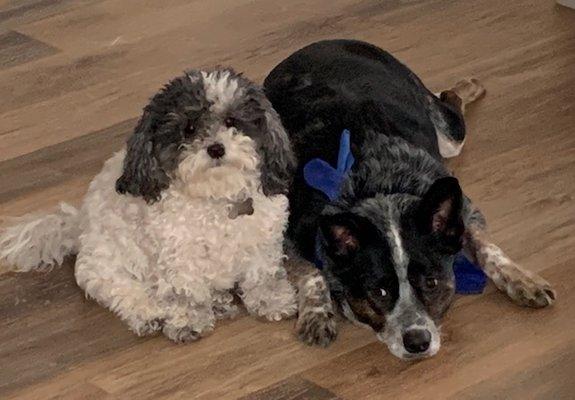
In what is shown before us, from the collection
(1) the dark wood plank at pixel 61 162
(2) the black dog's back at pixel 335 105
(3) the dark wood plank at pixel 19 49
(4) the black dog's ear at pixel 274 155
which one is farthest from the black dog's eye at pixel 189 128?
(3) the dark wood plank at pixel 19 49

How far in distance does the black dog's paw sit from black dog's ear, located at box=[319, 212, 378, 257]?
0.58 ft

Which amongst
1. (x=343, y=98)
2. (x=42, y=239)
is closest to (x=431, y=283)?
(x=343, y=98)

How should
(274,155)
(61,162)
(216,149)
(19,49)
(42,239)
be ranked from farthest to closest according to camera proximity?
(19,49) → (61,162) → (42,239) → (274,155) → (216,149)

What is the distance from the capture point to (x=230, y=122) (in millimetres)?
2832

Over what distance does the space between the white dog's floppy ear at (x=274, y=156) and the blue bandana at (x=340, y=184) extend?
0.11m

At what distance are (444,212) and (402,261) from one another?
0.17 m

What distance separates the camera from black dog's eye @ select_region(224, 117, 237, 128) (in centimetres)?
282

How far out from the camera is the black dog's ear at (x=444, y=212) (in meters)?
2.83

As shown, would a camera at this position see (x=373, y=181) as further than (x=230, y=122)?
Yes

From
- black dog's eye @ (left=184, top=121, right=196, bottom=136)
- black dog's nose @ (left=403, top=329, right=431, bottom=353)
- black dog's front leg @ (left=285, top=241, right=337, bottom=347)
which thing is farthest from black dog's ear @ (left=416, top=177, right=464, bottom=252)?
black dog's eye @ (left=184, top=121, right=196, bottom=136)

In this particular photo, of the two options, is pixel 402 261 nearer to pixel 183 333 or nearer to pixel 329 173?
pixel 329 173

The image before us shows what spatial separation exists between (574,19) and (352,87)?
1616 millimetres

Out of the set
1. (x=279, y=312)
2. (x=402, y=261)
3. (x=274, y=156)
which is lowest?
(x=279, y=312)

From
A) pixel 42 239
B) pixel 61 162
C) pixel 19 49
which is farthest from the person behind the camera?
pixel 19 49
